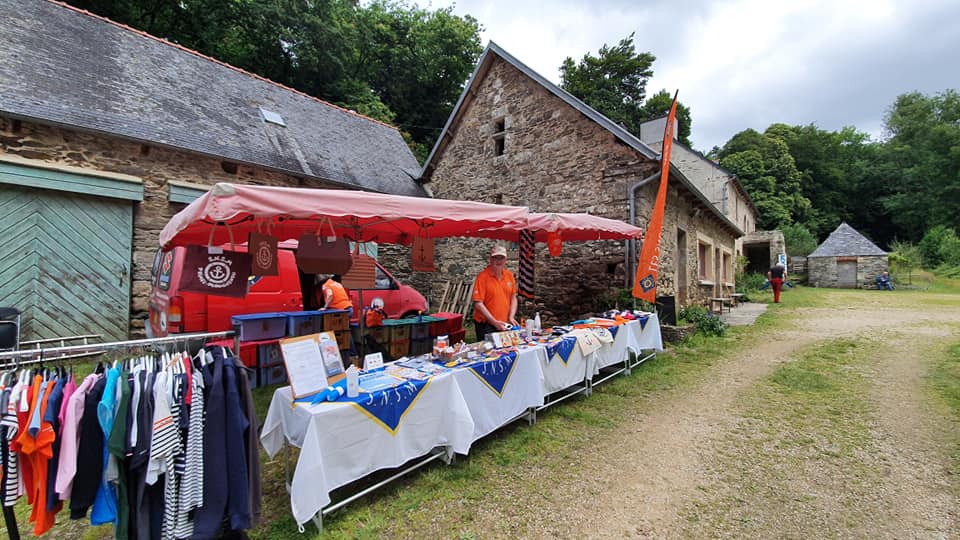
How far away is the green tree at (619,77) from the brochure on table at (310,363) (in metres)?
26.6

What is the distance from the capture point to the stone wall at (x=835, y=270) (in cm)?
2211

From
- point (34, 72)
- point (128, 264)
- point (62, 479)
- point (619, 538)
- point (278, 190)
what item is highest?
point (34, 72)

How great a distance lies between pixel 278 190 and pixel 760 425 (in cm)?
465

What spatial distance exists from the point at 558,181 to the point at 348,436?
7.46 metres

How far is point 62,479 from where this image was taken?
176 cm

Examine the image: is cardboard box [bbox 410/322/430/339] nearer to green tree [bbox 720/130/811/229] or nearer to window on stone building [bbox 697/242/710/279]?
window on stone building [bbox 697/242/710/279]

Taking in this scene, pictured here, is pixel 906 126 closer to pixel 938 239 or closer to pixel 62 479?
pixel 938 239

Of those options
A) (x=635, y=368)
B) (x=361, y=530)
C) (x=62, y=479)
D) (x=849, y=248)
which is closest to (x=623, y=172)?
(x=635, y=368)

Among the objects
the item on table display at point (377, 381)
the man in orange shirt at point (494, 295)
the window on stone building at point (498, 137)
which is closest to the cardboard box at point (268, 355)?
the item on table display at point (377, 381)

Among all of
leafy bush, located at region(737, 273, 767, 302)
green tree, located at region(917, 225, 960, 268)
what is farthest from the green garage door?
green tree, located at region(917, 225, 960, 268)

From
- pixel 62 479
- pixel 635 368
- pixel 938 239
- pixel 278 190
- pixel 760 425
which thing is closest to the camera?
pixel 62 479

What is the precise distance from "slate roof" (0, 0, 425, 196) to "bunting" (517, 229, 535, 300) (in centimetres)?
496

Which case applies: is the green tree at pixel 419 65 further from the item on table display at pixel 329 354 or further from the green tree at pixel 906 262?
the green tree at pixel 906 262

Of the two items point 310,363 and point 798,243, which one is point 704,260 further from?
point 798,243
